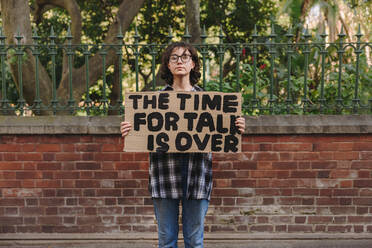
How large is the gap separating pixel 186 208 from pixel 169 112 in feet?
2.28

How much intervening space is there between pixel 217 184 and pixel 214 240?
618 millimetres

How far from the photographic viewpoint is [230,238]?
173 inches

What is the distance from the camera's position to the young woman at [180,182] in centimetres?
283

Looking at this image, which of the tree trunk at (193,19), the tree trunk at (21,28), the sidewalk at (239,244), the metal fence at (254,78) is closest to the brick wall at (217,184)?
the sidewalk at (239,244)

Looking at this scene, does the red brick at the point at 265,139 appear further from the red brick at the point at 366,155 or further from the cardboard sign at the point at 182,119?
the cardboard sign at the point at 182,119

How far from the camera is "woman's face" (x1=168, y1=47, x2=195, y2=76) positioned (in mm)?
2863

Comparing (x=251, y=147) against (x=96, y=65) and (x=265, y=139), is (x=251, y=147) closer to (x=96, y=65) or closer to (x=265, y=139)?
(x=265, y=139)

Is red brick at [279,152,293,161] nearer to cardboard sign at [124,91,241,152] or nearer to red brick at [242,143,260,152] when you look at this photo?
red brick at [242,143,260,152]

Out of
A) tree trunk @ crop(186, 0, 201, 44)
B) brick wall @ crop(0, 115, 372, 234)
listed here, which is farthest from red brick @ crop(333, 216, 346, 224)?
tree trunk @ crop(186, 0, 201, 44)

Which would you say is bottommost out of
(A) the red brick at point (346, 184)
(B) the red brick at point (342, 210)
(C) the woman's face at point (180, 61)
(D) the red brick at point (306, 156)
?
(B) the red brick at point (342, 210)

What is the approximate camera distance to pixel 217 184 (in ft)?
14.3

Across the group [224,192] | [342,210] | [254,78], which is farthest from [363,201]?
[254,78]

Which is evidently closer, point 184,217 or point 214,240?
point 184,217

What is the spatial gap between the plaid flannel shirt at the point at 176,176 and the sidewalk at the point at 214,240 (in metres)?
1.72
